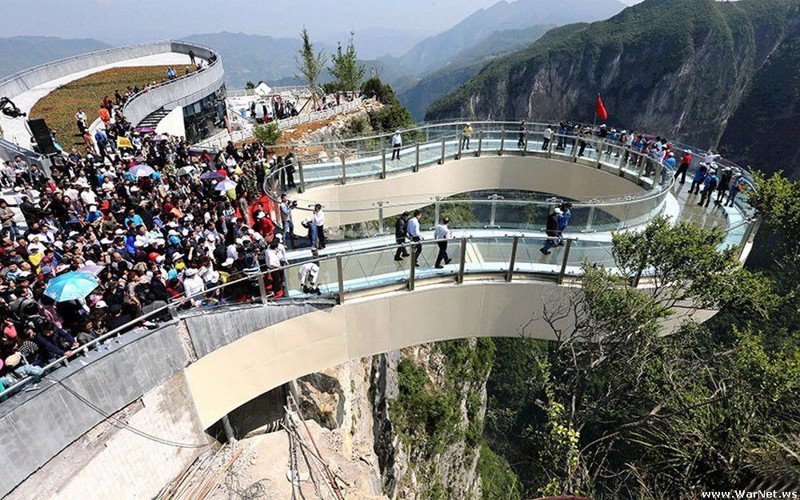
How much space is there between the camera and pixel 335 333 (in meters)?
9.67

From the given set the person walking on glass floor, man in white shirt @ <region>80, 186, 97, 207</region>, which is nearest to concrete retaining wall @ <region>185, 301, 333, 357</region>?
man in white shirt @ <region>80, 186, 97, 207</region>

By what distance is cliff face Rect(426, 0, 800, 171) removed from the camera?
10981 cm

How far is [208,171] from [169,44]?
1309 inches

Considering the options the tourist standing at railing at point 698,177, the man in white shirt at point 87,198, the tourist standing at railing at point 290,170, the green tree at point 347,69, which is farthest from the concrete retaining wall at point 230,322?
the green tree at point 347,69

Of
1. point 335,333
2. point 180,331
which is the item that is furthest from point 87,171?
point 335,333

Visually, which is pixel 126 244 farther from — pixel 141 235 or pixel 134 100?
pixel 134 100

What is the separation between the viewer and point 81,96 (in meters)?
24.0

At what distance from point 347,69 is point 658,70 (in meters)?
111

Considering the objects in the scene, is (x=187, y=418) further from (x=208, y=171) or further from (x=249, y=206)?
(x=208, y=171)

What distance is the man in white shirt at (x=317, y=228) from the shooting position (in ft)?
34.1

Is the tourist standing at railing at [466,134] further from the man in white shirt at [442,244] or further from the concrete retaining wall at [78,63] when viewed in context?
the concrete retaining wall at [78,63]

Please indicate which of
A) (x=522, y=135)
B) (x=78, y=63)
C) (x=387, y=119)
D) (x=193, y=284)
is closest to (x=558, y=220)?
(x=193, y=284)

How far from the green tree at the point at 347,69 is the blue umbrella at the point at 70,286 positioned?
3666 centimetres

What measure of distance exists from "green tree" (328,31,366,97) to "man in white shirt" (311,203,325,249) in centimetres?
3297
